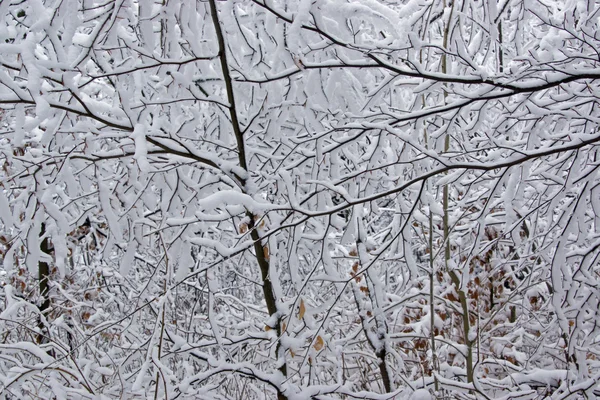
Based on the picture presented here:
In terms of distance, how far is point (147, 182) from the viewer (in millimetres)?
2193

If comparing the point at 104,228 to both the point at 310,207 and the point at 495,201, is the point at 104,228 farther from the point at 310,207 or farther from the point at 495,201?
the point at 495,201

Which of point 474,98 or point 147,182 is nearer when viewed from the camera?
point 474,98

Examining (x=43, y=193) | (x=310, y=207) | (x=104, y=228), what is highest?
(x=104, y=228)

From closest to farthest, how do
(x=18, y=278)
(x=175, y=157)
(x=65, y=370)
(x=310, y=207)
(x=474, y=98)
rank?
(x=474, y=98) → (x=175, y=157) → (x=65, y=370) → (x=310, y=207) → (x=18, y=278)

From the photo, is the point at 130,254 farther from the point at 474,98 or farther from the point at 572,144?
the point at 572,144

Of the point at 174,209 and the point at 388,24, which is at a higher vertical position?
the point at 388,24

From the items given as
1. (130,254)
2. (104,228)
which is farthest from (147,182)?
(104,228)

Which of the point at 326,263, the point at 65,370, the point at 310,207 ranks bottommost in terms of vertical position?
the point at 65,370

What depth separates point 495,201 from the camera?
3357 millimetres

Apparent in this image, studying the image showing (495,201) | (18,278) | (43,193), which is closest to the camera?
(43,193)

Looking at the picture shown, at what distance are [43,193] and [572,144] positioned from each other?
6.56ft

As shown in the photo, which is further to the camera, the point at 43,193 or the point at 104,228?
the point at 104,228

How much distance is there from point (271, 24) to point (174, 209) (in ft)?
3.02

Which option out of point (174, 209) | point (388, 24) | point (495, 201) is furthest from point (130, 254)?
point (495, 201)
